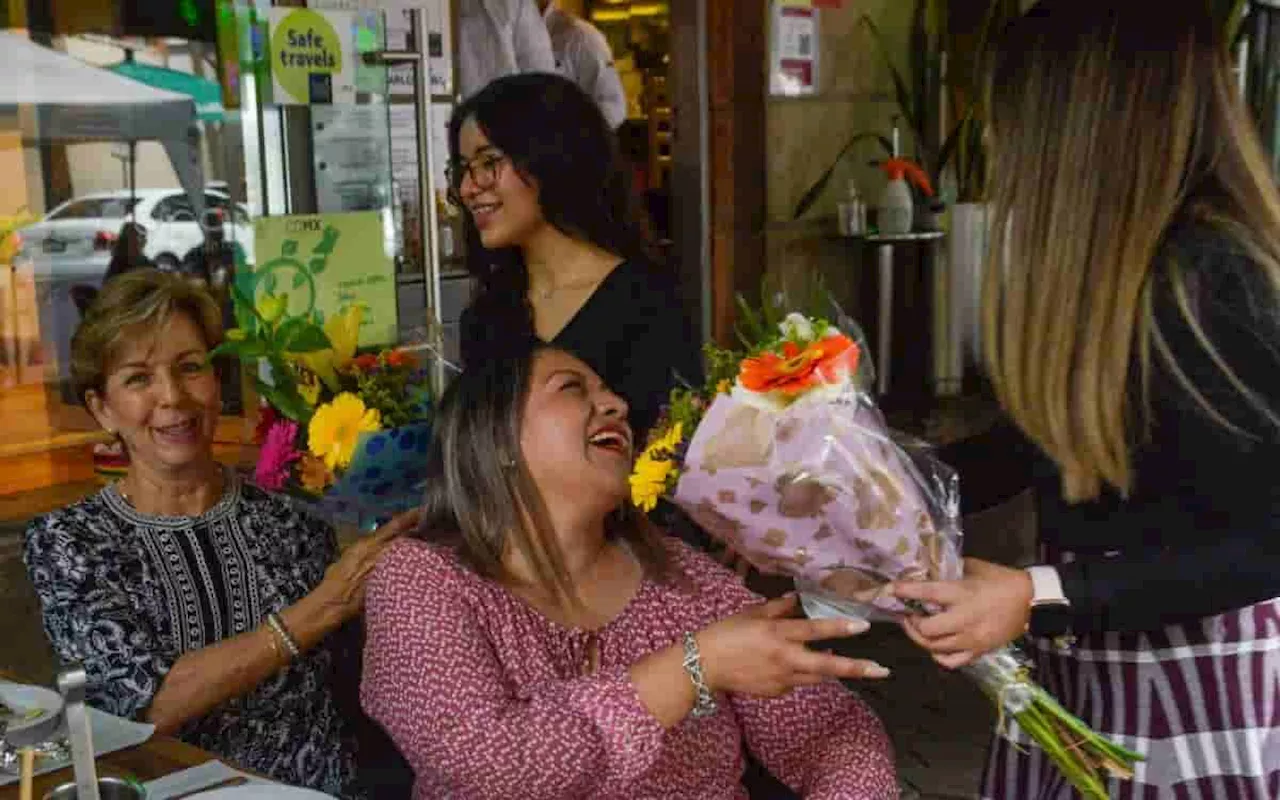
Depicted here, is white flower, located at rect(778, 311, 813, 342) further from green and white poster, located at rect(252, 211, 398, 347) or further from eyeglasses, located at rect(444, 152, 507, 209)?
green and white poster, located at rect(252, 211, 398, 347)

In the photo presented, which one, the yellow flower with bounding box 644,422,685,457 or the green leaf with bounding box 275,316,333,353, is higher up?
the green leaf with bounding box 275,316,333,353

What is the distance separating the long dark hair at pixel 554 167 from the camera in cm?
270

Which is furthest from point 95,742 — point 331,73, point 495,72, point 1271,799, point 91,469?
point 91,469

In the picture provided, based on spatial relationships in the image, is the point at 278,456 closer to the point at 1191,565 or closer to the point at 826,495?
the point at 826,495

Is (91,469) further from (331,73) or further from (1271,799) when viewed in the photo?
(1271,799)

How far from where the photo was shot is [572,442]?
6.08 ft

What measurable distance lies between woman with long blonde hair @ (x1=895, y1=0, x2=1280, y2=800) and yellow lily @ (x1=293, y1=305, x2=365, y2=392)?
1000 millimetres

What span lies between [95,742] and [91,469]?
380 centimetres

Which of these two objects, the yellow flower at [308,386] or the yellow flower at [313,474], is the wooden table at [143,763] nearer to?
the yellow flower at [313,474]

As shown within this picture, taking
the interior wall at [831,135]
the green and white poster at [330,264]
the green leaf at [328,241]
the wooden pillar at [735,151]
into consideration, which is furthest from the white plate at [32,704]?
the interior wall at [831,135]

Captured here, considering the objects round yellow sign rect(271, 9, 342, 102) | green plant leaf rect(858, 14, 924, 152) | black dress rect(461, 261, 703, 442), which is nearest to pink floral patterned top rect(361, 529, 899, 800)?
black dress rect(461, 261, 703, 442)

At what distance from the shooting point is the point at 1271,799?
165cm

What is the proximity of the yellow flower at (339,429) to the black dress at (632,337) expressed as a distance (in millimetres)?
580

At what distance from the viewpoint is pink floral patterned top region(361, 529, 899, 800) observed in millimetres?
1590
